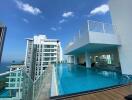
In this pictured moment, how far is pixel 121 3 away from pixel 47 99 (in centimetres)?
912

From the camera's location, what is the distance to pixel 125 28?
7.98 m

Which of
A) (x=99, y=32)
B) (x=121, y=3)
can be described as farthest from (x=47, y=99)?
(x=121, y=3)

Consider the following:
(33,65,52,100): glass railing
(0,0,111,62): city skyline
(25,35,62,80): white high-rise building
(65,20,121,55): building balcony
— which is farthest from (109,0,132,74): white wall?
(25,35,62,80): white high-rise building

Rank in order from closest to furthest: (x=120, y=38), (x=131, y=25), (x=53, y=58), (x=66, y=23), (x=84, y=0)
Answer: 1. (x=131, y=25)
2. (x=120, y=38)
3. (x=84, y=0)
4. (x=66, y=23)
5. (x=53, y=58)

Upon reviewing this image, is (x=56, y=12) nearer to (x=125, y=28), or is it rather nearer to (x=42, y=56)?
(x=125, y=28)

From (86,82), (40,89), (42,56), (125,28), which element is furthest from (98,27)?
(42,56)

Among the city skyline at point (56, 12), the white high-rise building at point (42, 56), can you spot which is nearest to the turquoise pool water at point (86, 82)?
the city skyline at point (56, 12)

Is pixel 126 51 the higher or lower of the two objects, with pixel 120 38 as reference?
lower

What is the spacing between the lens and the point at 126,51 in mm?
8023

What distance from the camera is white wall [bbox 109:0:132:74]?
24.9 ft

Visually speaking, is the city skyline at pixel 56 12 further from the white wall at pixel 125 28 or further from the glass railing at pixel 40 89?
the glass railing at pixel 40 89

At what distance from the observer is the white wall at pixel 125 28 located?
7598 mm

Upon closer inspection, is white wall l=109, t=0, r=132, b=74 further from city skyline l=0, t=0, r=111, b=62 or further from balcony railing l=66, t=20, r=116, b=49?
city skyline l=0, t=0, r=111, b=62

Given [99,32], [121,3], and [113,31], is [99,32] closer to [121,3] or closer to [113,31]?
[113,31]
